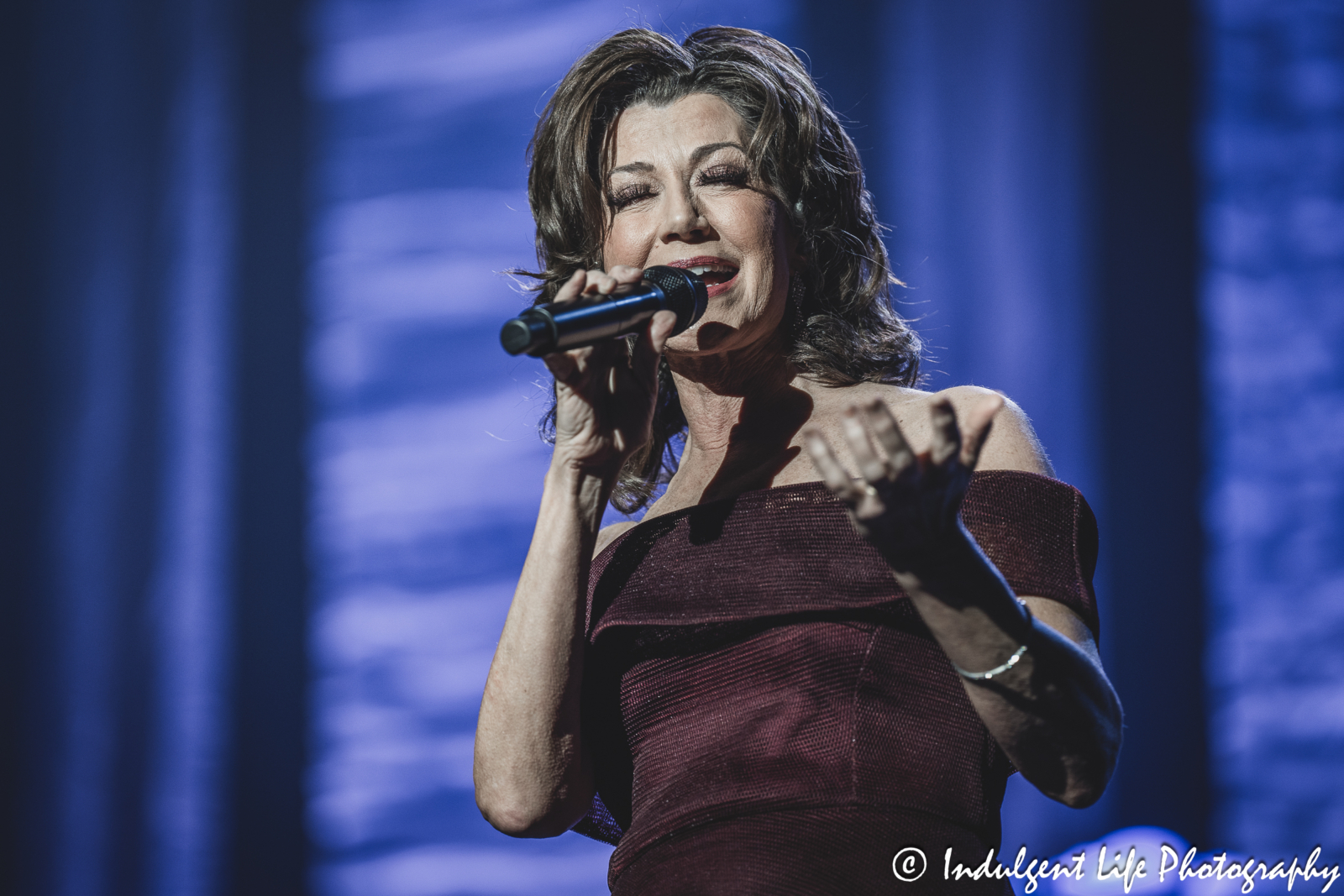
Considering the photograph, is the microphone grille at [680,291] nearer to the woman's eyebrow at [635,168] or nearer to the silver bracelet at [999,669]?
the woman's eyebrow at [635,168]

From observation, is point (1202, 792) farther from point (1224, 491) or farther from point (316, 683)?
point (316, 683)

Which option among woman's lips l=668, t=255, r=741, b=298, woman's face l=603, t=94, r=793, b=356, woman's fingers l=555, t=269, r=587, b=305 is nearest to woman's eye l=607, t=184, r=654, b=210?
woman's face l=603, t=94, r=793, b=356

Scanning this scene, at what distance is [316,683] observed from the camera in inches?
103

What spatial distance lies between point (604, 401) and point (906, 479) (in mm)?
520

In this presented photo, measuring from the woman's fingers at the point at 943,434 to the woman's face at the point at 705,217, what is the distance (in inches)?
22.7

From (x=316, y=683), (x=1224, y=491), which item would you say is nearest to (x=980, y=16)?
(x=1224, y=491)

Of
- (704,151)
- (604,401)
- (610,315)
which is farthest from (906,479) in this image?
(704,151)

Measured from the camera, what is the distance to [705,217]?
128 cm

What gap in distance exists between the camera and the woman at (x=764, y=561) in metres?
0.89

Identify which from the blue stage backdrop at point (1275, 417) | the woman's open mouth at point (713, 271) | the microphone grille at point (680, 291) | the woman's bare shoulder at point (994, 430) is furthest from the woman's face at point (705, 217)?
the blue stage backdrop at point (1275, 417)

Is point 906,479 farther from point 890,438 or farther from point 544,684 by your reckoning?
point 544,684

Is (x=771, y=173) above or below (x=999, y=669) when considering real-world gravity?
above

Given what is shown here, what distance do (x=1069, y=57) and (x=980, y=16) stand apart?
226 millimetres

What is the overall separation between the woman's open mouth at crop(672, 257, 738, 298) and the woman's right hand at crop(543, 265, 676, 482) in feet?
0.35
